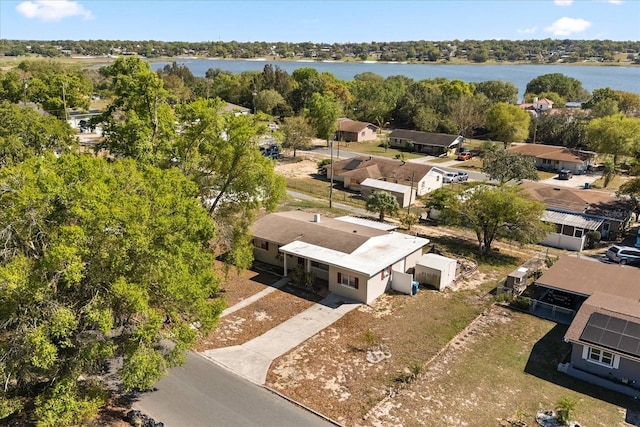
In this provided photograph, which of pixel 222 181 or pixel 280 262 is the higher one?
pixel 222 181

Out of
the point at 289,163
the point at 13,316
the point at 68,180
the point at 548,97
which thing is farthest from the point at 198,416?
the point at 548,97

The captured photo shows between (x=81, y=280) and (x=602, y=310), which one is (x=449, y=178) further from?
(x=81, y=280)

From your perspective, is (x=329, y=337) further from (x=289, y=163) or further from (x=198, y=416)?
(x=289, y=163)

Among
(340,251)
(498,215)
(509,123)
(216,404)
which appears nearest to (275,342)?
(216,404)

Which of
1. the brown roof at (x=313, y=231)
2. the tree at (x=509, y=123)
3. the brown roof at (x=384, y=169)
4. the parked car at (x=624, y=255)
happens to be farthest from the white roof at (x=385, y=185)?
the tree at (x=509, y=123)

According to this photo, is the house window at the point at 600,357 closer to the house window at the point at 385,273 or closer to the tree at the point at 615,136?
→ the house window at the point at 385,273
